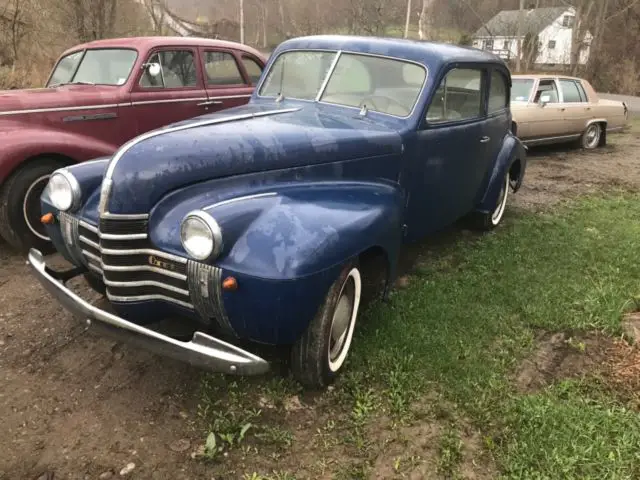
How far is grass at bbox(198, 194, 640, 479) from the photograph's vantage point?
98.2 inches

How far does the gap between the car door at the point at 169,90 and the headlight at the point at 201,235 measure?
3.65 metres

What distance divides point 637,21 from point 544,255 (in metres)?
34.0

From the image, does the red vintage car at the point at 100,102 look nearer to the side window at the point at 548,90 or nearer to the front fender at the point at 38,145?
the front fender at the point at 38,145

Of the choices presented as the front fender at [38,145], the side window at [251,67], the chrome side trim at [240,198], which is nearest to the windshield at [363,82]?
the chrome side trim at [240,198]

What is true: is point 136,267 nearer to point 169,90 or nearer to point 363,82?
point 363,82

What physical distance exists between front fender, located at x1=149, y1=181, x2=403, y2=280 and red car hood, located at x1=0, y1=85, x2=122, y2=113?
318 centimetres

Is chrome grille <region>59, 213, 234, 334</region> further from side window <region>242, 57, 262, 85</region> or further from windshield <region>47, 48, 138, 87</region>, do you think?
side window <region>242, 57, 262, 85</region>

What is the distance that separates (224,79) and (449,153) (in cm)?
342

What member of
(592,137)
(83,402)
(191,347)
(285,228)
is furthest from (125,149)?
(592,137)

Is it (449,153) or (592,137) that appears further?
(592,137)

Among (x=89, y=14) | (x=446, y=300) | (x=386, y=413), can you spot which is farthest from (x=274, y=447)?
(x=89, y=14)

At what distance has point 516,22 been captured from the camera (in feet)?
90.8

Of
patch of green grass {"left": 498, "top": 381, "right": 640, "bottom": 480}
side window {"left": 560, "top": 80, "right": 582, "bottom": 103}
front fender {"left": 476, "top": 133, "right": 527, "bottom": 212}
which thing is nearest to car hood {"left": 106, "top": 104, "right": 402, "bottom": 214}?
patch of green grass {"left": 498, "top": 381, "right": 640, "bottom": 480}

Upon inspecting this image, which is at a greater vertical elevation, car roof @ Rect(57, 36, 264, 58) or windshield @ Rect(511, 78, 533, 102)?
car roof @ Rect(57, 36, 264, 58)
